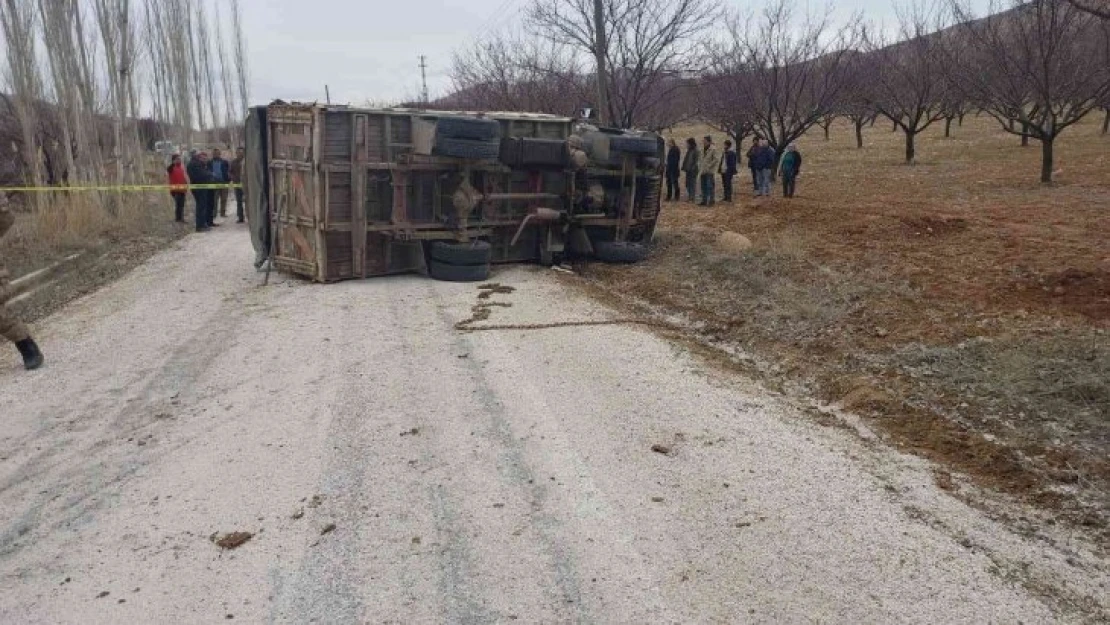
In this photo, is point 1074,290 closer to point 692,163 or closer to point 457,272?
point 457,272

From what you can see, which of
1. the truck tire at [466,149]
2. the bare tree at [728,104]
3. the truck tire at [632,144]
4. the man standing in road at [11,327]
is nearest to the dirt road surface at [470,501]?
the man standing in road at [11,327]

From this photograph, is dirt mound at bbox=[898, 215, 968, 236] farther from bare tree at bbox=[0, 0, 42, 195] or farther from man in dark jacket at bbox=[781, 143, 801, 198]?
bare tree at bbox=[0, 0, 42, 195]

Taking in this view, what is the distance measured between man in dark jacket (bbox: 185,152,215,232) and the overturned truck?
6.27 meters

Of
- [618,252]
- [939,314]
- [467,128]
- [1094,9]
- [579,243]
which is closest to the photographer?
[1094,9]

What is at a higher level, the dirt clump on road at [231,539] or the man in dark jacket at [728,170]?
the man in dark jacket at [728,170]

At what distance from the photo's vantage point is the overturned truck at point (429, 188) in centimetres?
1029

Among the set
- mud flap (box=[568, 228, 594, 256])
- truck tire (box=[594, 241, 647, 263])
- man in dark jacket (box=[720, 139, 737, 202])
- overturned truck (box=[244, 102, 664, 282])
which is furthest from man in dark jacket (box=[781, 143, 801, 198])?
mud flap (box=[568, 228, 594, 256])

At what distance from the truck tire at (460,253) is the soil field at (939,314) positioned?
1756 millimetres

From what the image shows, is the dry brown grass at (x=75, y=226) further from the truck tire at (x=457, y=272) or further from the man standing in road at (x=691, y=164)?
the man standing in road at (x=691, y=164)

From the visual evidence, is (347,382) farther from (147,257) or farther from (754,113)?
(754,113)

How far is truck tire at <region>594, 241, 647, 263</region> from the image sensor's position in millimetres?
12242

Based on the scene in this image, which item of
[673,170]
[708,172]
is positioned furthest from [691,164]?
[673,170]

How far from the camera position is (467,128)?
10398mm

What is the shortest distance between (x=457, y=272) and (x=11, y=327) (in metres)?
4.86
